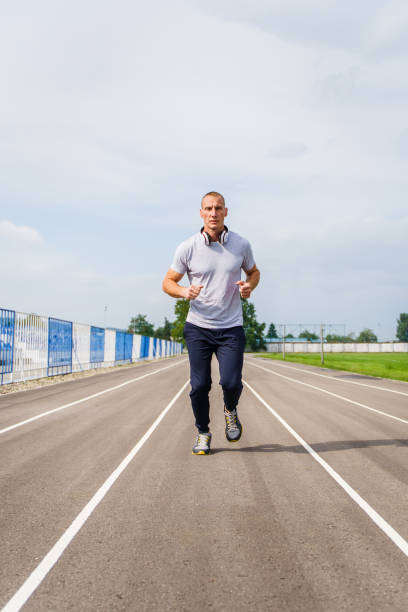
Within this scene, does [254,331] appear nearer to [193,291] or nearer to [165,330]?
[165,330]

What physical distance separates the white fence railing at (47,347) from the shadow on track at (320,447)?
10600mm

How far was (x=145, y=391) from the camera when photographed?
549 inches

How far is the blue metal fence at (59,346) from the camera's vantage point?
63.5ft

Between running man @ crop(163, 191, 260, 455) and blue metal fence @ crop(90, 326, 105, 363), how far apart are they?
2127cm

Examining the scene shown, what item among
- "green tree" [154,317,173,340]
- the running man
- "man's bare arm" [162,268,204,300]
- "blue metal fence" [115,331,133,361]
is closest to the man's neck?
the running man

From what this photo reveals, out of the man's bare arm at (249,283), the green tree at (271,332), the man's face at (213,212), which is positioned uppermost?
the green tree at (271,332)

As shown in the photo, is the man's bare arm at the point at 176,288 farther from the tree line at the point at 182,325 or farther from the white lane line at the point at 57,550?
the tree line at the point at 182,325

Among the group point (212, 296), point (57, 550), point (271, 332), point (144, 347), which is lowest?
point (57, 550)

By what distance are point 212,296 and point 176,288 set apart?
0.40 m

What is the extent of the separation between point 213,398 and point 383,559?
367 inches

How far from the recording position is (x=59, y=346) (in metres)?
20.6

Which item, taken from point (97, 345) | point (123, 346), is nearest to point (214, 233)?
point (97, 345)

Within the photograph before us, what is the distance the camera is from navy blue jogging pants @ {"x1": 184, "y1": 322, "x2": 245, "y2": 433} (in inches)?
214

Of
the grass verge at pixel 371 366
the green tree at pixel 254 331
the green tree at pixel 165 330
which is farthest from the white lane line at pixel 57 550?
the green tree at pixel 165 330
